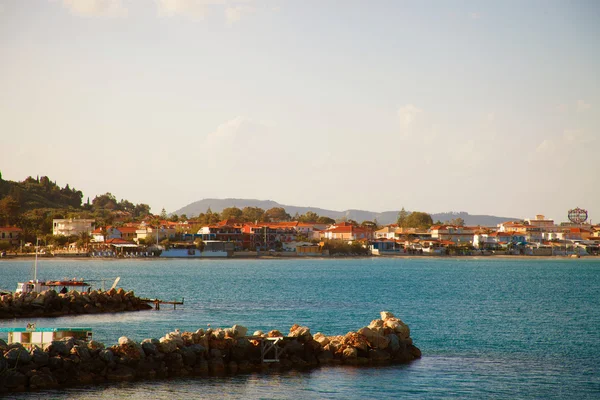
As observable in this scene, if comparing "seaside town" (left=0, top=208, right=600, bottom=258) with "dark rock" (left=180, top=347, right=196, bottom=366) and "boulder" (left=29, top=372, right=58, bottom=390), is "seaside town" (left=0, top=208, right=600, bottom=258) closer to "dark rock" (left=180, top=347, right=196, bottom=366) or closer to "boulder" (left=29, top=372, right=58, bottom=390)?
"dark rock" (left=180, top=347, right=196, bottom=366)

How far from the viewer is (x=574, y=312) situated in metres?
51.6

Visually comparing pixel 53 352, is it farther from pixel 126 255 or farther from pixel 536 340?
pixel 126 255

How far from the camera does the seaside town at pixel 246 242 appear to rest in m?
150

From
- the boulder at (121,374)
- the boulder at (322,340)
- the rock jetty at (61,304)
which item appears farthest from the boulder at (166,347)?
the rock jetty at (61,304)

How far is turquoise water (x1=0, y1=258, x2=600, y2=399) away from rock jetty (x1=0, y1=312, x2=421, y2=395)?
0.91m

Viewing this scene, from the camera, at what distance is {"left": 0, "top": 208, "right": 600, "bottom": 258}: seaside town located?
150 metres

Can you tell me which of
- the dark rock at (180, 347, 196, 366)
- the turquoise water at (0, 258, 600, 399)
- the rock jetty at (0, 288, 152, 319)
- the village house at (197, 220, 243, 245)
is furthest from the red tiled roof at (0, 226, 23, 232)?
the dark rock at (180, 347, 196, 366)

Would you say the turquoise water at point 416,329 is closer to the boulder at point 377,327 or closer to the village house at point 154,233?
the boulder at point 377,327

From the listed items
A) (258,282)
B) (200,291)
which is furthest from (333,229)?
(200,291)

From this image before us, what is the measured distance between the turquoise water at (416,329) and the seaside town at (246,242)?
71821mm

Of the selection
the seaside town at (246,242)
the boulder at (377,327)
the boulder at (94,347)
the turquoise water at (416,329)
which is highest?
the seaside town at (246,242)

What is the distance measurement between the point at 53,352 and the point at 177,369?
163 inches

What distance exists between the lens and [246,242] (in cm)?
17025

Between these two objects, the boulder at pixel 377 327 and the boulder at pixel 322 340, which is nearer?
the boulder at pixel 322 340
